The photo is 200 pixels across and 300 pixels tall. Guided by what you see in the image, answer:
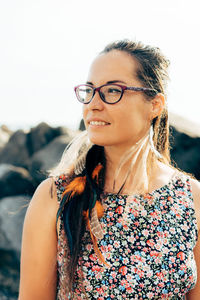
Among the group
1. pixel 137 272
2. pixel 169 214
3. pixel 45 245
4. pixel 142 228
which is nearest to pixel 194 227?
pixel 169 214

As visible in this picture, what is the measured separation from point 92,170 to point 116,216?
0.36m

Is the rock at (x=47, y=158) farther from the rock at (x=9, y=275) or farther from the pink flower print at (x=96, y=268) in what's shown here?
the pink flower print at (x=96, y=268)

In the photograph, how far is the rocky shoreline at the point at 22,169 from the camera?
4566 mm

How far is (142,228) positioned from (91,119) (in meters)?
0.73

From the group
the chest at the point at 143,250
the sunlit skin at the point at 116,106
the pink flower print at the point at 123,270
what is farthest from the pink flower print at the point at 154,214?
the sunlit skin at the point at 116,106

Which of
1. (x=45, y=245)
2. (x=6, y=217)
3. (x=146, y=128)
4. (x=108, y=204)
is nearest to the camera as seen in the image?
(x=45, y=245)

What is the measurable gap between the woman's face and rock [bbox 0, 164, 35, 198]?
4.43 m

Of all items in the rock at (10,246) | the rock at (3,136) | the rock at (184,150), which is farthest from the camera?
the rock at (3,136)

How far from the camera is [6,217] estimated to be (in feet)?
17.4

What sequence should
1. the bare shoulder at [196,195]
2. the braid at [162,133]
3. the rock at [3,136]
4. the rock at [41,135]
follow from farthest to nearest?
the rock at [3,136] < the rock at [41,135] < the braid at [162,133] < the bare shoulder at [196,195]

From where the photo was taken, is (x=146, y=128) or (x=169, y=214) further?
(x=146, y=128)

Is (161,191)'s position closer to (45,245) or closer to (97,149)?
(97,149)

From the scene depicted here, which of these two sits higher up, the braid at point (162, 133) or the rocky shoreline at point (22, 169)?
the braid at point (162, 133)

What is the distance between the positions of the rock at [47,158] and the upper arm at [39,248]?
399 centimetres
